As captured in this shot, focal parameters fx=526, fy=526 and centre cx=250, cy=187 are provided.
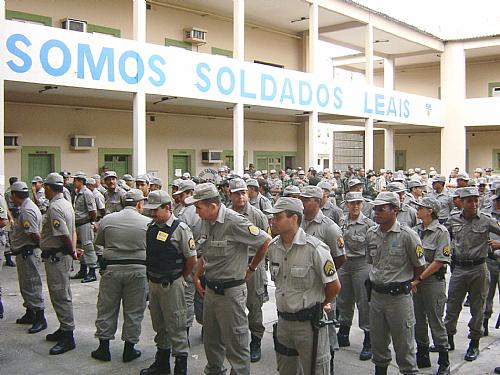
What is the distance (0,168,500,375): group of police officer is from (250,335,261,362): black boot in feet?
0.04

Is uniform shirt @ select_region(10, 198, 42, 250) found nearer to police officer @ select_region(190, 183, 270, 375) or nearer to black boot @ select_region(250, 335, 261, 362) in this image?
police officer @ select_region(190, 183, 270, 375)

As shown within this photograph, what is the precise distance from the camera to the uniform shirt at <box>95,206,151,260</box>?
5.87 meters

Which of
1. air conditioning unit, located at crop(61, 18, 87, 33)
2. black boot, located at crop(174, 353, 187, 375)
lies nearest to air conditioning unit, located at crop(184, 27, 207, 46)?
air conditioning unit, located at crop(61, 18, 87, 33)

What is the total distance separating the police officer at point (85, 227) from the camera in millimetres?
9859

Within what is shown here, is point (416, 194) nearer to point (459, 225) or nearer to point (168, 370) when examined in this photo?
point (459, 225)

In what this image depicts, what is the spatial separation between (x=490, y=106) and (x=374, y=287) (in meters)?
22.6

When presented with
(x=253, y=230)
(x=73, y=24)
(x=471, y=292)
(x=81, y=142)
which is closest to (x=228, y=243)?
(x=253, y=230)

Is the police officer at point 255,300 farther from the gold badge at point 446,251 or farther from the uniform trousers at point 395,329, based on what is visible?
the gold badge at point 446,251

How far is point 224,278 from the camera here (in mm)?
5023

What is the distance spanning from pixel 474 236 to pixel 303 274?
10.1 ft


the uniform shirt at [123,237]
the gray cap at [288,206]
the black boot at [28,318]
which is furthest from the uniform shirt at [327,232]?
the black boot at [28,318]

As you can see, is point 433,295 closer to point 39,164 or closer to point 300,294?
point 300,294

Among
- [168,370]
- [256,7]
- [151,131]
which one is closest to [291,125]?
[256,7]

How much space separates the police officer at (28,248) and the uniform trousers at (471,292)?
5256 mm
